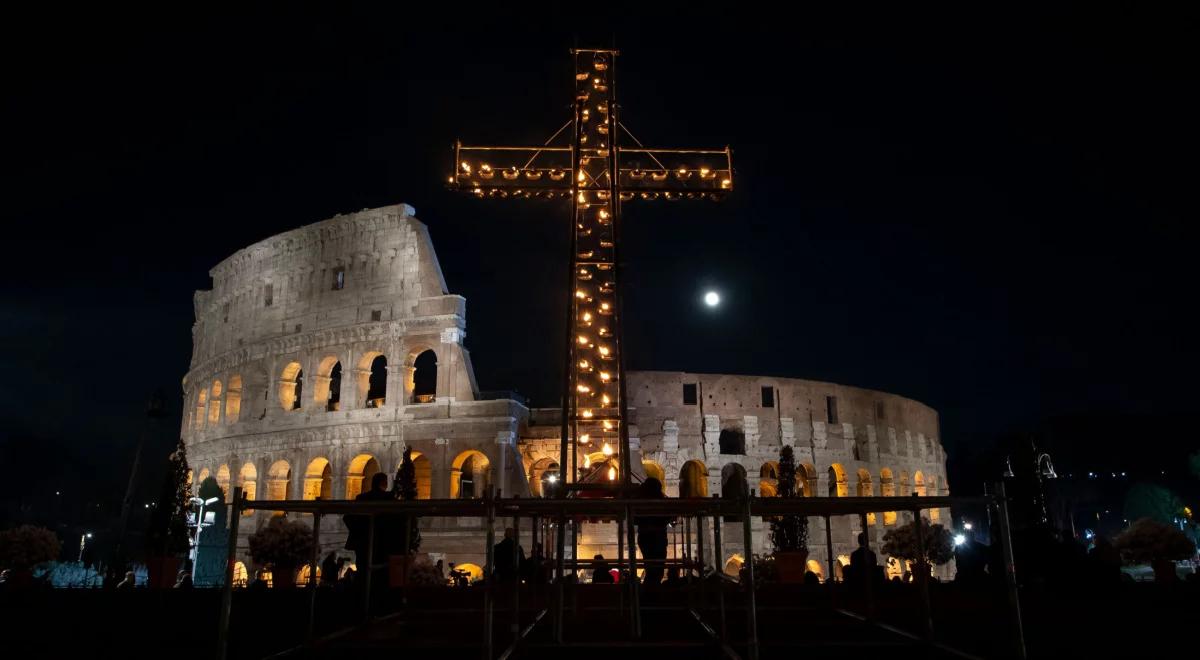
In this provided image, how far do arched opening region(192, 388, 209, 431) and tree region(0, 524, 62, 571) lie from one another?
20.3 meters

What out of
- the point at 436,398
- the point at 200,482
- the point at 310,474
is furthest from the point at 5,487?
the point at 436,398

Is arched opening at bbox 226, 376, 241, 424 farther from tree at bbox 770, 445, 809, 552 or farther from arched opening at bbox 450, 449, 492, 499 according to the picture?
tree at bbox 770, 445, 809, 552

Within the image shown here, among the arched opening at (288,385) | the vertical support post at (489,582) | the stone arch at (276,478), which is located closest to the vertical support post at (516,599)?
the vertical support post at (489,582)

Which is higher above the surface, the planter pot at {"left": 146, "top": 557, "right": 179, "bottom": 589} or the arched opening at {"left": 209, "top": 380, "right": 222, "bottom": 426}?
the arched opening at {"left": 209, "top": 380, "right": 222, "bottom": 426}

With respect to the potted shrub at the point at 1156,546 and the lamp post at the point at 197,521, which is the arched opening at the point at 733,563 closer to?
the potted shrub at the point at 1156,546

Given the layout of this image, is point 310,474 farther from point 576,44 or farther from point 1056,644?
point 1056,644

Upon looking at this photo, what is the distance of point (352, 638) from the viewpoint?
23.2 feet

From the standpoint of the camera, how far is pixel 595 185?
724 inches

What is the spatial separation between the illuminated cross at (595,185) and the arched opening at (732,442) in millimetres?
12859

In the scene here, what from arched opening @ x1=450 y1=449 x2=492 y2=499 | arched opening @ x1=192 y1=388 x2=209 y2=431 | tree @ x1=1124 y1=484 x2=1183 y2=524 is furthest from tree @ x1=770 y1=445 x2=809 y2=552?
tree @ x1=1124 y1=484 x2=1183 y2=524

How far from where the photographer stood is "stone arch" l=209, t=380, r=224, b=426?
32531 mm

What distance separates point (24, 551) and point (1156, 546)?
64.0 feet

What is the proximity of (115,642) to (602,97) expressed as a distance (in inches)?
617

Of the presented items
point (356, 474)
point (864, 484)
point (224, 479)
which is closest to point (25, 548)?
point (356, 474)
